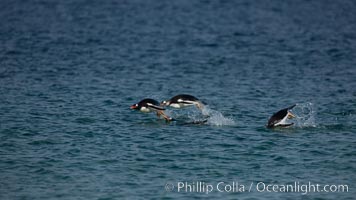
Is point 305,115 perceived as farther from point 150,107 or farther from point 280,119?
point 150,107

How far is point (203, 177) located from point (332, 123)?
680 cm

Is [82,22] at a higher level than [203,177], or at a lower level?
higher

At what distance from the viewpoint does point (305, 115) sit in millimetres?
25031

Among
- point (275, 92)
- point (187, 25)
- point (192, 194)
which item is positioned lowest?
point (192, 194)

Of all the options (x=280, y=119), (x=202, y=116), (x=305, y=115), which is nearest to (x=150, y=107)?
(x=202, y=116)

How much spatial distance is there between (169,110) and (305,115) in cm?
490

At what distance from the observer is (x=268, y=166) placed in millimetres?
19953

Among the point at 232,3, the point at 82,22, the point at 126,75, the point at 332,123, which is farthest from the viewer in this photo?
the point at 232,3

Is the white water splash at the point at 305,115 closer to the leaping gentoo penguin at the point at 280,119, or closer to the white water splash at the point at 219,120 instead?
the leaping gentoo penguin at the point at 280,119

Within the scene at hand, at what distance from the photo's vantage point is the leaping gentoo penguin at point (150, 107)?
24500 millimetres

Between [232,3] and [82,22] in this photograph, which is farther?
[232,3]

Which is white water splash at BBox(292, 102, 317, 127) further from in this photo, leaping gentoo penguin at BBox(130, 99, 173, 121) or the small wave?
leaping gentoo penguin at BBox(130, 99, 173, 121)

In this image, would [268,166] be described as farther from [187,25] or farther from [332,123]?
[187,25]

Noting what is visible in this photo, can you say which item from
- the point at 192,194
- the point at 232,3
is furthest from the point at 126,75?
the point at 232,3
